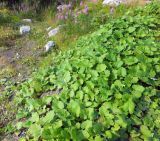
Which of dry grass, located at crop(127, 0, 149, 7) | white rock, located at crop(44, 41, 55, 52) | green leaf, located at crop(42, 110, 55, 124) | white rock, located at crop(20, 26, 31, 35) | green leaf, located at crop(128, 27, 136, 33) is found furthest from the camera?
dry grass, located at crop(127, 0, 149, 7)

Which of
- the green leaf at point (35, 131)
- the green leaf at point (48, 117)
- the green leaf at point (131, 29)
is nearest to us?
the green leaf at point (35, 131)

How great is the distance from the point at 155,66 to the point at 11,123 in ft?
8.45

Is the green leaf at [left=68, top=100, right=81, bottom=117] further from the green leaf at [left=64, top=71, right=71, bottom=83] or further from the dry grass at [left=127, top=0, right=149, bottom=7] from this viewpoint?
the dry grass at [left=127, top=0, right=149, bottom=7]

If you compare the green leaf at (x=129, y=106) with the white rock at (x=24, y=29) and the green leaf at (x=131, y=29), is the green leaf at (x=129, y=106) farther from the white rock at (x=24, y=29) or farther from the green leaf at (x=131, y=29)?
the white rock at (x=24, y=29)

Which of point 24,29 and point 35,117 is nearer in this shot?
point 35,117

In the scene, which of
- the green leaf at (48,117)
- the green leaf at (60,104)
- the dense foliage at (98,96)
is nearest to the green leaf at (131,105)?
the dense foliage at (98,96)

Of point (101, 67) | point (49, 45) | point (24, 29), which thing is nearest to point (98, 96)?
point (101, 67)

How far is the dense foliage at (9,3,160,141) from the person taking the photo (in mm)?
4414

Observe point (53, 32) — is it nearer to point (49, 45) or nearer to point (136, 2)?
point (49, 45)

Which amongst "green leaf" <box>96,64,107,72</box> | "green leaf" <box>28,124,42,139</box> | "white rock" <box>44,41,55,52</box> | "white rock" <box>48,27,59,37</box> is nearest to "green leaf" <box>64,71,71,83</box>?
"green leaf" <box>96,64,107,72</box>

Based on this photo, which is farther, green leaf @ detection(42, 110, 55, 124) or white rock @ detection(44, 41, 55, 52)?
white rock @ detection(44, 41, 55, 52)

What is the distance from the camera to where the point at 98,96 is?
195 inches

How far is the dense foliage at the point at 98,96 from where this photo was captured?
4414 millimetres

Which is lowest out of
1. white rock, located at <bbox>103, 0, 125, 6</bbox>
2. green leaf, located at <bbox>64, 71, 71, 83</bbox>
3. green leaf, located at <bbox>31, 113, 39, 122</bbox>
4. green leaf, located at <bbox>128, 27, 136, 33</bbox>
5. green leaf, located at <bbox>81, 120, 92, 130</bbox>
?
white rock, located at <bbox>103, 0, 125, 6</bbox>
